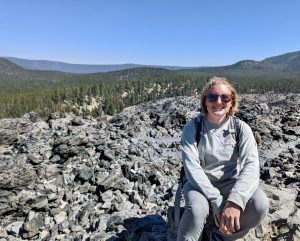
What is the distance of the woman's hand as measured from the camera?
5555 mm

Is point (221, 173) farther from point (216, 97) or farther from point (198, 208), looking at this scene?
point (216, 97)

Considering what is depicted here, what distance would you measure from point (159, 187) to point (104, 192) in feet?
8.73

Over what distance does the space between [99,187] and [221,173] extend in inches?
421

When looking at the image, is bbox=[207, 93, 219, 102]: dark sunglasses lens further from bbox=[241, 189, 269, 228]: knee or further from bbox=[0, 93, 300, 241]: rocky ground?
bbox=[0, 93, 300, 241]: rocky ground

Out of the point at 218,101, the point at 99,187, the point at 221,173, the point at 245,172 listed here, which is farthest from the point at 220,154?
the point at 99,187

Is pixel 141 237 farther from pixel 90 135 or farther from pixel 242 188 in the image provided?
pixel 90 135

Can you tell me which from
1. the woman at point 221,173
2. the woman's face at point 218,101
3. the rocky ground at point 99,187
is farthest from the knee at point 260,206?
the woman's face at point 218,101

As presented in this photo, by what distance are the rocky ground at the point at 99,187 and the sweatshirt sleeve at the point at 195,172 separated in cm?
174

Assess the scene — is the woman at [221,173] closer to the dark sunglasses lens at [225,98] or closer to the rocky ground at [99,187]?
the dark sunglasses lens at [225,98]

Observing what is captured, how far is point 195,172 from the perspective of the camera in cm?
613

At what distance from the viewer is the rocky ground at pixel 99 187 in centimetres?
958

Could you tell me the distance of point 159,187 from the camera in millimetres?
16312

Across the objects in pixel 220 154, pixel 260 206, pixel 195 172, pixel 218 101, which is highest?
pixel 218 101

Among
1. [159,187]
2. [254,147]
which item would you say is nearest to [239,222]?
[254,147]
